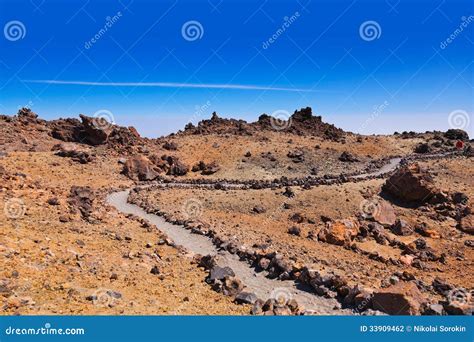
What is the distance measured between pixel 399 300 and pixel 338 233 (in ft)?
33.5

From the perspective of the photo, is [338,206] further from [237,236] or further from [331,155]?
[331,155]

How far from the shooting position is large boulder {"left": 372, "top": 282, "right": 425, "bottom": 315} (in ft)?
40.9

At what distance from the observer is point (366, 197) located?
31.2 m

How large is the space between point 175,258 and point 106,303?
6314 mm

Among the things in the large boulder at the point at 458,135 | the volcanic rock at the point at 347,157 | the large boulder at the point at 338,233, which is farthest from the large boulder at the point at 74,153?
the large boulder at the point at 458,135

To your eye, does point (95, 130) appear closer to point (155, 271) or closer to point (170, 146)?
point (170, 146)

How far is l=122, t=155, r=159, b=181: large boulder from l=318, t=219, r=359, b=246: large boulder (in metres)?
21.4

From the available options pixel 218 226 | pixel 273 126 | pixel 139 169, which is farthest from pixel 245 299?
pixel 273 126

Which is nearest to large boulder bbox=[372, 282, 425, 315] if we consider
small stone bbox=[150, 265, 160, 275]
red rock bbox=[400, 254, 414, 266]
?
red rock bbox=[400, 254, 414, 266]

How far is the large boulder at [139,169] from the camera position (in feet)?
131

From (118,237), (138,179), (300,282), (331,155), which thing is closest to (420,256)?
(300,282)

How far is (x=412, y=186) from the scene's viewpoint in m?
31.5

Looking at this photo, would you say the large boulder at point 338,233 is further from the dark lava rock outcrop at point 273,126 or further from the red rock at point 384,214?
the dark lava rock outcrop at point 273,126

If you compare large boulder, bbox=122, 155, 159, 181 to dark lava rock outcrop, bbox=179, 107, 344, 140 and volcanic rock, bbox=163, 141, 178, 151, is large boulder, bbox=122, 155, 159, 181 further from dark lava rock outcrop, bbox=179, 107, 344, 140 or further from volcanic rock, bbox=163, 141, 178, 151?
dark lava rock outcrop, bbox=179, 107, 344, 140
